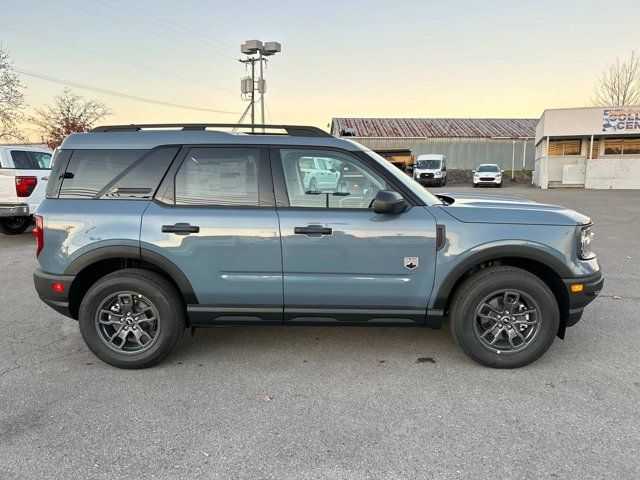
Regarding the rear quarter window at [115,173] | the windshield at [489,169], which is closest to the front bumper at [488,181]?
the windshield at [489,169]

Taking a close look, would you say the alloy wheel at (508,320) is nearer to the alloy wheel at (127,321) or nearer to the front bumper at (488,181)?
the alloy wheel at (127,321)

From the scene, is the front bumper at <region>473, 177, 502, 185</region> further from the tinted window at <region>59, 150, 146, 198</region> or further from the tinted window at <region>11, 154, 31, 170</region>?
the tinted window at <region>59, 150, 146, 198</region>

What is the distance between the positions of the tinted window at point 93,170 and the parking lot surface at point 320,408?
4.70ft

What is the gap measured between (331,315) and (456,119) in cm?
4640

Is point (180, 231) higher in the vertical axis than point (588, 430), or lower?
higher

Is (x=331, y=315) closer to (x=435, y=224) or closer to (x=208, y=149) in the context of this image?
(x=435, y=224)

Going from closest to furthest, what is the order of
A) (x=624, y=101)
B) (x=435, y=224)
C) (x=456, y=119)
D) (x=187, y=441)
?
1. (x=187, y=441)
2. (x=435, y=224)
3. (x=624, y=101)
4. (x=456, y=119)

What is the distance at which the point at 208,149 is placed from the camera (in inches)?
144

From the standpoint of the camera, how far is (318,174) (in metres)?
3.70

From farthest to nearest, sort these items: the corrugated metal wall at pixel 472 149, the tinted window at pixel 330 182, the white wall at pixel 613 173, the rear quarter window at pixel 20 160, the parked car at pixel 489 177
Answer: the corrugated metal wall at pixel 472 149, the parked car at pixel 489 177, the white wall at pixel 613 173, the rear quarter window at pixel 20 160, the tinted window at pixel 330 182

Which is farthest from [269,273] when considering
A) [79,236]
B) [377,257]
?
[79,236]

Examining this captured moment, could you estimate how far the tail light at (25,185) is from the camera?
927 centimetres

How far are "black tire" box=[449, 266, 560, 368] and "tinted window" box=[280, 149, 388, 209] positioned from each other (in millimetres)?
1041

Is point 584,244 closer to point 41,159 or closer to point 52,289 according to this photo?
point 52,289
